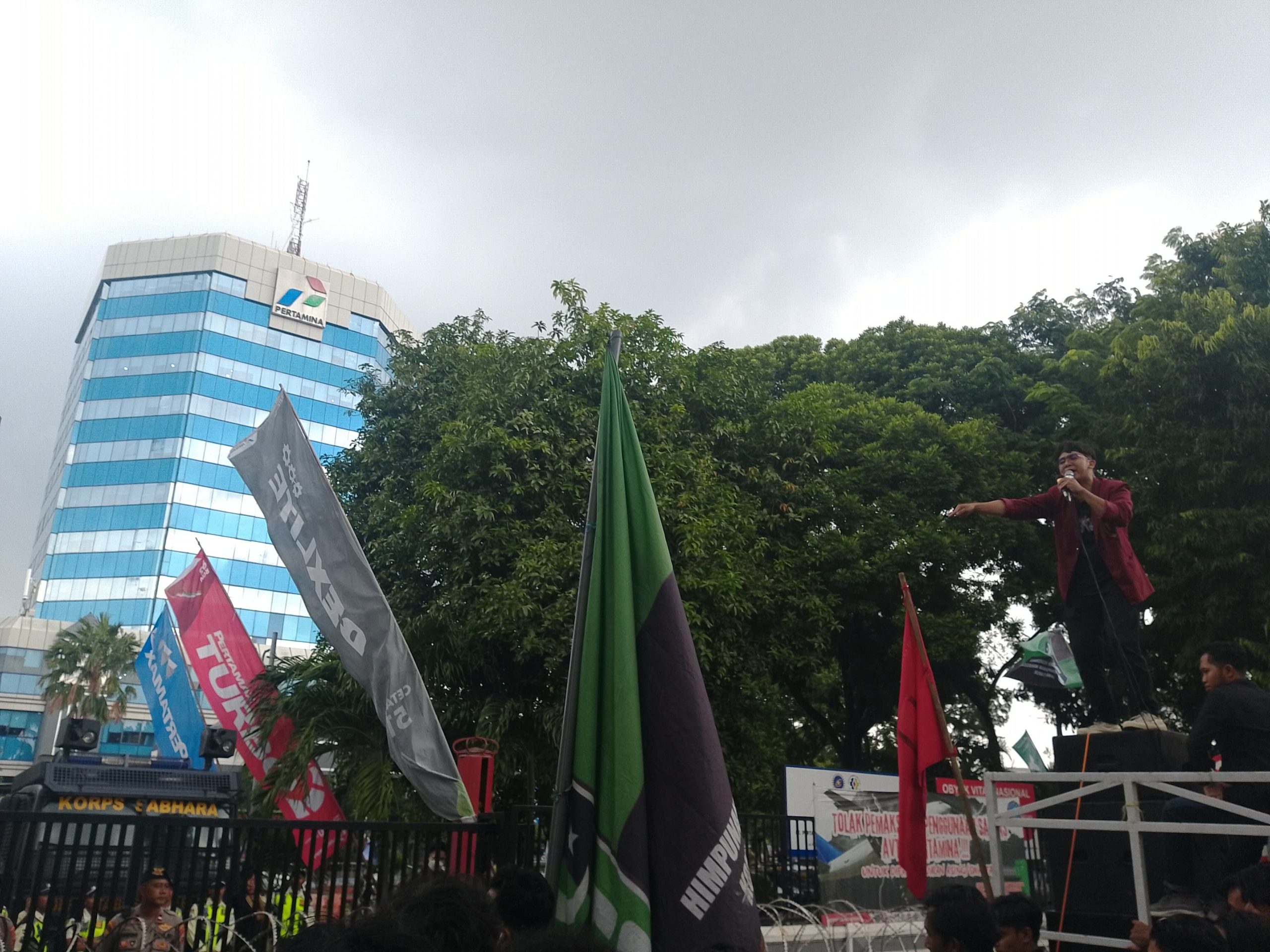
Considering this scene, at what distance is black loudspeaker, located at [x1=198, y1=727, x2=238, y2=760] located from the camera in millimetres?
8555

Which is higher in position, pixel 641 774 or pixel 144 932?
pixel 641 774

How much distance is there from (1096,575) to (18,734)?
190ft

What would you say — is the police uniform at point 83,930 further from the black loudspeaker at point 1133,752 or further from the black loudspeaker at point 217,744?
the black loudspeaker at point 1133,752

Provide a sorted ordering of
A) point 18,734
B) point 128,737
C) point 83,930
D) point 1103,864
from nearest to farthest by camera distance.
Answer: point 83,930 < point 1103,864 < point 18,734 < point 128,737

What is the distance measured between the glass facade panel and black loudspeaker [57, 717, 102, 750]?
47436 millimetres

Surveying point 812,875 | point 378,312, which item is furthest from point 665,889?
point 378,312

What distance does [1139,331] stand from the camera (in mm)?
17516

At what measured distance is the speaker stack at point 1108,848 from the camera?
6.13 m

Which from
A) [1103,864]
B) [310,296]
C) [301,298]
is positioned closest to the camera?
[1103,864]

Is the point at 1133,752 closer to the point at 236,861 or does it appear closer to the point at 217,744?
the point at 236,861

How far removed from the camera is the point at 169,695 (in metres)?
13.8

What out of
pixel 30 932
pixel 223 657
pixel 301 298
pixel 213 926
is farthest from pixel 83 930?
pixel 301 298

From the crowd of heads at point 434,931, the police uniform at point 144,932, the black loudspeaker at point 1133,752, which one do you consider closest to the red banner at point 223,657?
the police uniform at point 144,932

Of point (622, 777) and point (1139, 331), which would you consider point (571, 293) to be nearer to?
point (1139, 331)
